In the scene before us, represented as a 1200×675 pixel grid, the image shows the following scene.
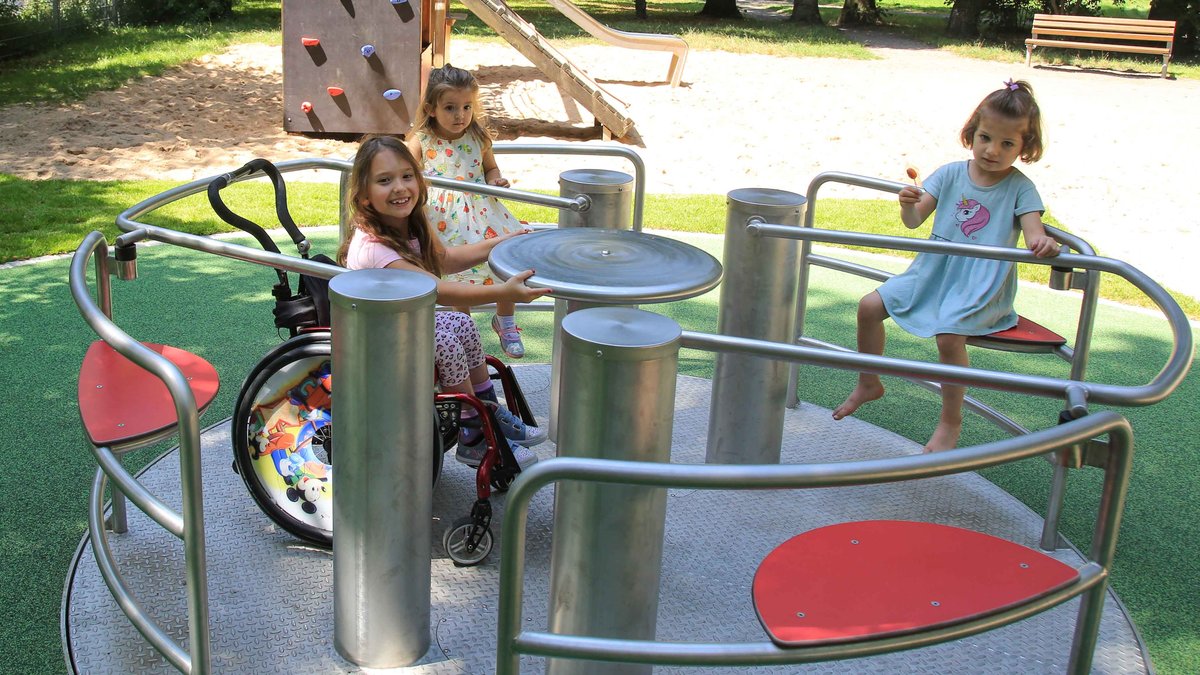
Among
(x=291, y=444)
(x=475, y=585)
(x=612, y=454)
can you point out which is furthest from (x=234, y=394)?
(x=612, y=454)

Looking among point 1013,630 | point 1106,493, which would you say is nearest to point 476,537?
point 1013,630

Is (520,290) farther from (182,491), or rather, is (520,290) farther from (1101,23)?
(1101,23)

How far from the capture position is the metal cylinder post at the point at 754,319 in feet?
12.0

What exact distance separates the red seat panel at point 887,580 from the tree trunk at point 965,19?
2314 centimetres

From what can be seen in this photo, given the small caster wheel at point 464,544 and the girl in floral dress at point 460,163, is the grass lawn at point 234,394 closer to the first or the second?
the girl in floral dress at point 460,163

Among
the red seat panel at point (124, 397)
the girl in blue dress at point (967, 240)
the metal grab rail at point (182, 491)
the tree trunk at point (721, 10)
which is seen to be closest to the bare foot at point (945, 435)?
the girl in blue dress at point (967, 240)

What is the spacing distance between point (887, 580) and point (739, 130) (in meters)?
9.94

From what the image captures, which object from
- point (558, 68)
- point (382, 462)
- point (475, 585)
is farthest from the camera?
point (558, 68)

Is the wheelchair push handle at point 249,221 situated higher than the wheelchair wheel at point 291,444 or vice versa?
the wheelchair push handle at point 249,221

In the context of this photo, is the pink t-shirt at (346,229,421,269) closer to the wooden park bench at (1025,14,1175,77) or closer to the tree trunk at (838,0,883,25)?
the wooden park bench at (1025,14,1175,77)

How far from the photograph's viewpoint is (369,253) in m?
3.19

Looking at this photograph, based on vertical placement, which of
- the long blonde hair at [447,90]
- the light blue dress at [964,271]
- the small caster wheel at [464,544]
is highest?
the long blonde hair at [447,90]

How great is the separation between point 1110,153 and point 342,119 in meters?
7.71

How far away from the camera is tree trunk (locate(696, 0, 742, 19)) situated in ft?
79.9
